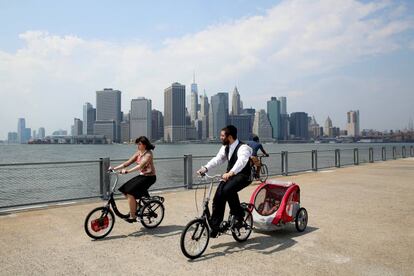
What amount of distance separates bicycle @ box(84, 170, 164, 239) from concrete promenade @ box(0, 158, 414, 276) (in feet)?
0.47

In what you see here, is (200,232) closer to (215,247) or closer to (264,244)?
(215,247)

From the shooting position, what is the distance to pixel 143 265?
14.8 feet

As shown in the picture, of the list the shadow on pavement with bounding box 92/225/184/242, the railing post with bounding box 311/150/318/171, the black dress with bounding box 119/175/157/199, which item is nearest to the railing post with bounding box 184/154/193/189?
the shadow on pavement with bounding box 92/225/184/242

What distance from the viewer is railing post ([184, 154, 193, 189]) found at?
11.4 m

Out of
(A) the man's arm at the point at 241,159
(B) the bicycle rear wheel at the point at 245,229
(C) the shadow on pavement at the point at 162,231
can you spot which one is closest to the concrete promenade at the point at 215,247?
(C) the shadow on pavement at the point at 162,231

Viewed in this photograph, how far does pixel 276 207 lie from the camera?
605 cm

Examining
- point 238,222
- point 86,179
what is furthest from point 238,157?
point 86,179

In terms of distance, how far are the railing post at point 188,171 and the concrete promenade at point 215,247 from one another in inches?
125

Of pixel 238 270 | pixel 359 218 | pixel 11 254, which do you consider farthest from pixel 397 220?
pixel 11 254

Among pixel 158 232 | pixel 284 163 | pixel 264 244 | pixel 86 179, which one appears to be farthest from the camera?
pixel 284 163

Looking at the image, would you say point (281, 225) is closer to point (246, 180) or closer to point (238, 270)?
point (246, 180)

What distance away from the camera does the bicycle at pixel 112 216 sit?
5.67m

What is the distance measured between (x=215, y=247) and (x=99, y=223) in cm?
195

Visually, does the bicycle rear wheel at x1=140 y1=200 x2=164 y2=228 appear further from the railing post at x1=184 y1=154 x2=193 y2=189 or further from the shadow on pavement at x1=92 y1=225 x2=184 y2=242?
the railing post at x1=184 y1=154 x2=193 y2=189
